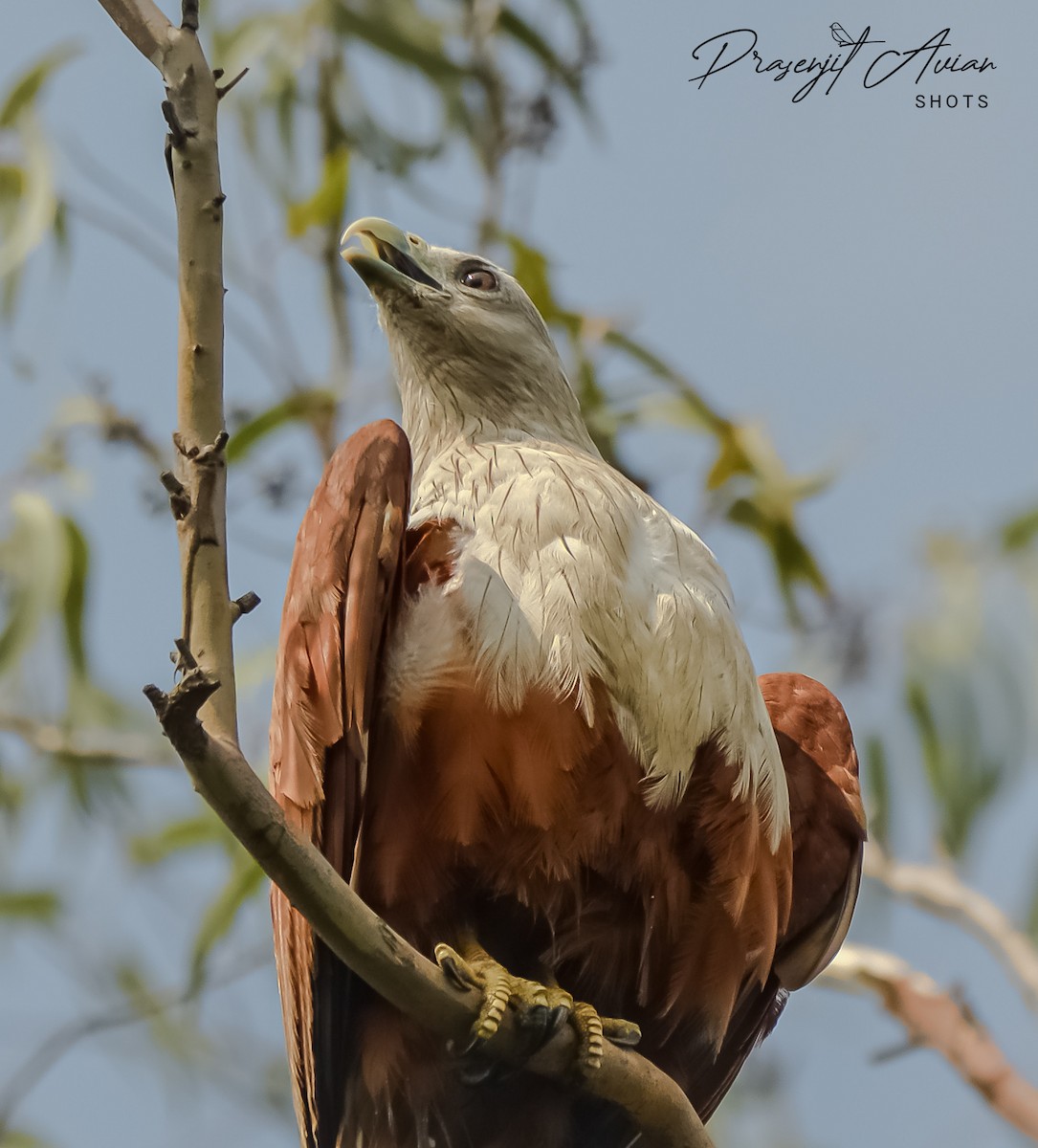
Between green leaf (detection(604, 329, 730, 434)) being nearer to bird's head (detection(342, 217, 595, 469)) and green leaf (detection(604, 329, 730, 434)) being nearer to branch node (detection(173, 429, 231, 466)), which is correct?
bird's head (detection(342, 217, 595, 469))

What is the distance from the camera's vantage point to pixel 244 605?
271cm

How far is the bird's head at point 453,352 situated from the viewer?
4488mm

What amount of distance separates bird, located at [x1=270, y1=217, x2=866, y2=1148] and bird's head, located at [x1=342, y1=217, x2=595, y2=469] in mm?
539

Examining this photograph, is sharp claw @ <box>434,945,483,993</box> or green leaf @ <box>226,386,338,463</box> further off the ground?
green leaf @ <box>226,386,338,463</box>

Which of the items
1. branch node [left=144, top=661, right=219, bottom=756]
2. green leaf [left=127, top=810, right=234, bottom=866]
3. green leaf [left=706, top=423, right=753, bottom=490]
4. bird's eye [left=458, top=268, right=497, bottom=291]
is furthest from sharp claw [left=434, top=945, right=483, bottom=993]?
green leaf [left=127, top=810, right=234, bottom=866]

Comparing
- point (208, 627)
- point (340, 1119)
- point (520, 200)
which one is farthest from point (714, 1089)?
point (520, 200)

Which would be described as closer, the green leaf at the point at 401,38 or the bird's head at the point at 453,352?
the bird's head at the point at 453,352

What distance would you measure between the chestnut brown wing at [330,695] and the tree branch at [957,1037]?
12.4 ft

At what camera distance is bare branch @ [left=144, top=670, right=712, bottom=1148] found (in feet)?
7.88

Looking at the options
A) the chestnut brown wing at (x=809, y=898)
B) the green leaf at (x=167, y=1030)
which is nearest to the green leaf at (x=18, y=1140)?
the green leaf at (x=167, y=1030)

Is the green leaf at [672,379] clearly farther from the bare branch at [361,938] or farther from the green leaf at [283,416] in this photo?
the bare branch at [361,938]

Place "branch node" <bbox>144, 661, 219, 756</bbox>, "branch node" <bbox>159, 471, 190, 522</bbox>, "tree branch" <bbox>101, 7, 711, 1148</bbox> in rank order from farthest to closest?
"branch node" <bbox>159, 471, 190, 522</bbox> → "tree branch" <bbox>101, 7, 711, 1148</bbox> → "branch node" <bbox>144, 661, 219, 756</bbox>

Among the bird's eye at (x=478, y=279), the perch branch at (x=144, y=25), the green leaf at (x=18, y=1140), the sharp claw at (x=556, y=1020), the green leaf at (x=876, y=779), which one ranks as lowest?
the green leaf at (x=18, y=1140)

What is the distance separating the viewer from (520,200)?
719 cm
